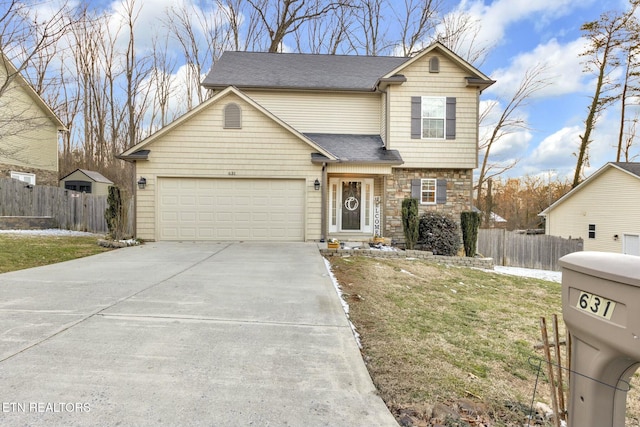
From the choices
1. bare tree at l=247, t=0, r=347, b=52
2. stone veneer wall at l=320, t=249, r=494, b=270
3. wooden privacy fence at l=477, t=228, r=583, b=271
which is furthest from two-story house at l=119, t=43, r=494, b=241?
bare tree at l=247, t=0, r=347, b=52

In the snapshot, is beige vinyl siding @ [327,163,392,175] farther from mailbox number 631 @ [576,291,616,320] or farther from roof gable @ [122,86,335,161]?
mailbox number 631 @ [576,291,616,320]

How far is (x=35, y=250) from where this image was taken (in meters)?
8.86

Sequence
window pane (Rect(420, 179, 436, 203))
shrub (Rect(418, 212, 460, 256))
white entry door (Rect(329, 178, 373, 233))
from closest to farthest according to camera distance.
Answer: shrub (Rect(418, 212, 460, 256)) < window pane (Rect(420, 179, 436, 203)) < white entry door (Rect(329, 178, 373, 233))

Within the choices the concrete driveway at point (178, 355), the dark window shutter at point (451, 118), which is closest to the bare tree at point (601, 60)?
the dark window shutter at point (451, 118)

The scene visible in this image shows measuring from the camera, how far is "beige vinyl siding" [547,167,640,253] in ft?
52.6

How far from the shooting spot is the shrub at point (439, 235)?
11.2 m

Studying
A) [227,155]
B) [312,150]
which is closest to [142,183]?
[227,155]

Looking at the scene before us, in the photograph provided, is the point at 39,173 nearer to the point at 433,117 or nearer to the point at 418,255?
the point at 418,255

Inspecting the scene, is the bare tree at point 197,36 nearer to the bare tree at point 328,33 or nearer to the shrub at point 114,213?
the bare tree at point 328,33

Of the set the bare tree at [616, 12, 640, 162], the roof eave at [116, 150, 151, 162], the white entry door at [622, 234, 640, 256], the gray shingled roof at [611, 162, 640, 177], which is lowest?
the white entry door at [622, 234, 640, 256]

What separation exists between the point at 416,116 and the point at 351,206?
3.83 metres

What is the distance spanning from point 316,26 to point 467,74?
12.6 meters

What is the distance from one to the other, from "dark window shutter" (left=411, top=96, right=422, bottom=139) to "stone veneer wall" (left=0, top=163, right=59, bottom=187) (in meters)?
16.5

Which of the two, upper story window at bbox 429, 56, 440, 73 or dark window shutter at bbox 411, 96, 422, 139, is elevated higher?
upper story window at bbox 429, 56, 440, 73
